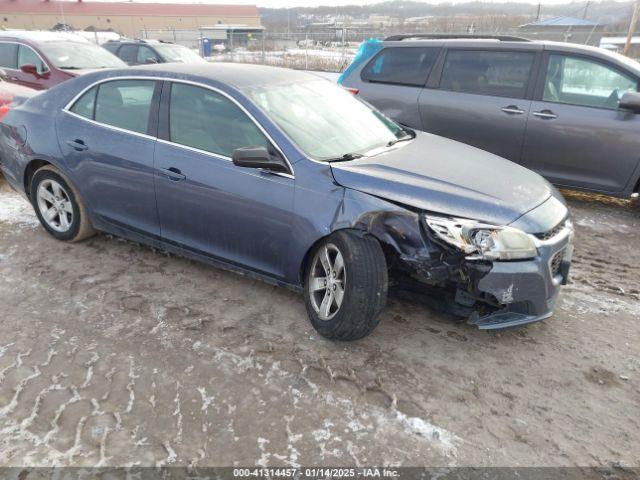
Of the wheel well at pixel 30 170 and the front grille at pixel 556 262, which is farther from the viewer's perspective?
the wheel well at pixel 30 170

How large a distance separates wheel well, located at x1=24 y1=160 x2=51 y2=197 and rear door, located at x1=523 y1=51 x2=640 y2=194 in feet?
16.3

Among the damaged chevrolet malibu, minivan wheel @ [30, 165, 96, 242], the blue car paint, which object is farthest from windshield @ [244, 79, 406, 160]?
the blue car paint

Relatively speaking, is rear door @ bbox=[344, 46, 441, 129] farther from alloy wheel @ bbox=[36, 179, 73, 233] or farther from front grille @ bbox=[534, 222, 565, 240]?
alloy wheel @ bbox=[36, 179, 73, 233]

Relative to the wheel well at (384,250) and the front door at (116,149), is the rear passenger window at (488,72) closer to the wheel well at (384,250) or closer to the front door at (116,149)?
the wheel well at (384,250)

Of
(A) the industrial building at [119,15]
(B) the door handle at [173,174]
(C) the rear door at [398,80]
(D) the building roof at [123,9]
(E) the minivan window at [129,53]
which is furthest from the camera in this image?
(D) the building roof at [123,9]

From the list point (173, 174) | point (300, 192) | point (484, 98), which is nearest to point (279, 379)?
point (300, 192)

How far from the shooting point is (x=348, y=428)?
2484 mm

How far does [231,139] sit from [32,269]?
2.03 m

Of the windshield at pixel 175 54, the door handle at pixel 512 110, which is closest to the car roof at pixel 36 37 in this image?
the windshield at pixel 175 54

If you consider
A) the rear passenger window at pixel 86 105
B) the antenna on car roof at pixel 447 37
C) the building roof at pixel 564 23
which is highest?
the building roof at pixel 564 23

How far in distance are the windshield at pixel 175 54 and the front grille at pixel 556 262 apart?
11926 mm

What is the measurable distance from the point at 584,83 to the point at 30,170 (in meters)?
5.72

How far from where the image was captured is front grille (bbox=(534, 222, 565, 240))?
2.95 metres

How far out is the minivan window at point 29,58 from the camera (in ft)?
28.6
